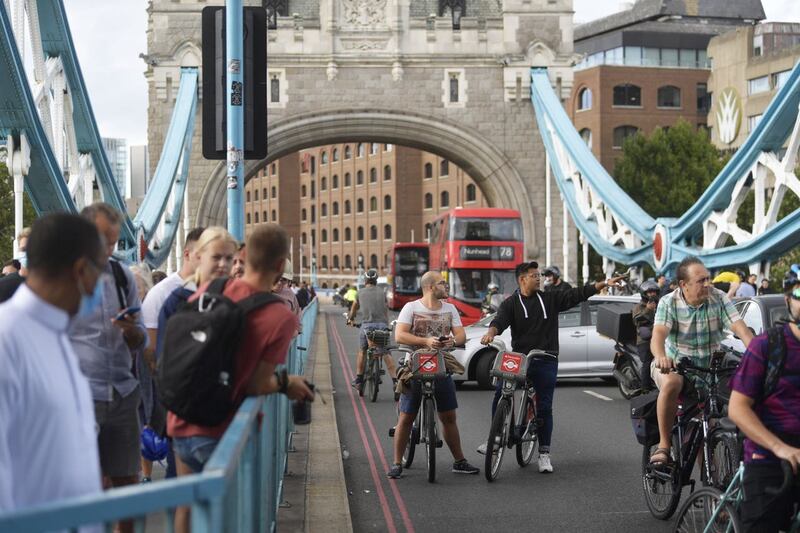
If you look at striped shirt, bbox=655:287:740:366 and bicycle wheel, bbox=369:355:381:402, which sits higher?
striped shirt, bbox=655:287:740:366

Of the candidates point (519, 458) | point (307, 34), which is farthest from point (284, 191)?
point (519, 458)

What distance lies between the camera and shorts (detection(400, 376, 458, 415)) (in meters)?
8.52

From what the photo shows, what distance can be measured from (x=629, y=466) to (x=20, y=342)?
22.5 feet

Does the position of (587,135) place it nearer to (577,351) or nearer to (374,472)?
(577,351)

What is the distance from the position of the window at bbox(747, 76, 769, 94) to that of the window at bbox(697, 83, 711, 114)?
198 inches

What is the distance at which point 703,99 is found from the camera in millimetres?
69250

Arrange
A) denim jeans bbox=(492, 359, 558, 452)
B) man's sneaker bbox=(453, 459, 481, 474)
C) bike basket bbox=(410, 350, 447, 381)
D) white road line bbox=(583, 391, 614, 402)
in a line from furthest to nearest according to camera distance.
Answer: white road line bbox=(583, 391, 614, 402)
denim jeans bbox=(492, 359, 558, 452)
man's sneaker bbox=(453, 459, 481, 474)
bike basket bbox=(410, 350, 447, 381)

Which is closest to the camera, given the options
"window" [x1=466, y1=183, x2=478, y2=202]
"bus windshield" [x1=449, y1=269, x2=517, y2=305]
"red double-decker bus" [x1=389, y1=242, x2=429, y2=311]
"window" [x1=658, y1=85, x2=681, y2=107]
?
"bus windshield" [x1=449, y1=269, x2=517, y2=305]

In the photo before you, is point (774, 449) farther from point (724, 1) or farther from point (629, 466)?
point (724, 1)

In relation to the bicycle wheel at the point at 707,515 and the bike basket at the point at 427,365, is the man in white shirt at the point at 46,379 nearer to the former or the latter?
the bicycle wheel at the point at 707,515

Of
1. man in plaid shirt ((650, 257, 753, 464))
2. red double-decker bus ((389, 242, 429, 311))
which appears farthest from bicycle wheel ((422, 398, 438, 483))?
red double-decker bus ((389, 242, 429, 311))

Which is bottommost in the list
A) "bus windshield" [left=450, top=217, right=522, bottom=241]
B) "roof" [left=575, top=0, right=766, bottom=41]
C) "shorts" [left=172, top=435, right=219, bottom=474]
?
"shorts" [left=172, top=435, right=219, bottom=474]

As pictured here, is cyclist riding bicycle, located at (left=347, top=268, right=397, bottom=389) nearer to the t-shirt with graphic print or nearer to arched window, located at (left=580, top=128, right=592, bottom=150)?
the t-shirt with graphic print

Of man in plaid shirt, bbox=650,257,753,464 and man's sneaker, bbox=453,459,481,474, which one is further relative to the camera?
man's sneaker, bbox=453,459,481,474
